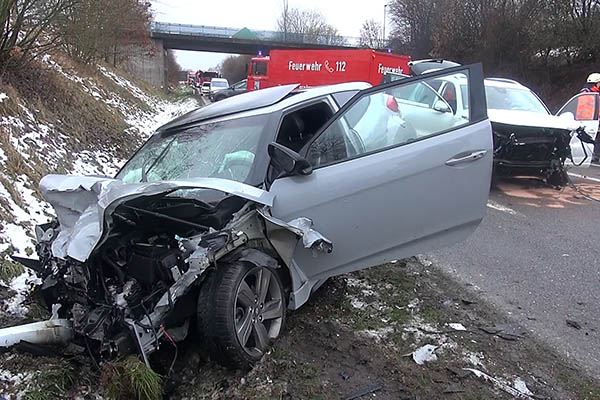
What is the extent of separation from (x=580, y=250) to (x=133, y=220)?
457 centimetres


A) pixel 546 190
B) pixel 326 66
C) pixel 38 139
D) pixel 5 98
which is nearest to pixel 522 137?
pixel 546 190

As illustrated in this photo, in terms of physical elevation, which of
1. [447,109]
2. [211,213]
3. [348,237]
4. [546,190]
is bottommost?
[546,190]

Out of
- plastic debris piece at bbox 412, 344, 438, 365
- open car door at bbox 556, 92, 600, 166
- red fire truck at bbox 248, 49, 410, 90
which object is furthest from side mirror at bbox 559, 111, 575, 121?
red fire truck at bbox 248, 49, 410, 90

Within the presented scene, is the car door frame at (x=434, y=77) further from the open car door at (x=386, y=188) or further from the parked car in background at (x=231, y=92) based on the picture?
the parked car in background at (x=231, y=92)

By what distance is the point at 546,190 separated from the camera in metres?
8.41

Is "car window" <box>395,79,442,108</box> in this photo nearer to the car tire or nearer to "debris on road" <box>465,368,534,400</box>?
the car tire

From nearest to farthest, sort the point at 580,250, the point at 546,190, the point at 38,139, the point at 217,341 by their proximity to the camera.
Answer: the point at 217,341
the point at 580,250
the point at 38,139
the point at 546,190

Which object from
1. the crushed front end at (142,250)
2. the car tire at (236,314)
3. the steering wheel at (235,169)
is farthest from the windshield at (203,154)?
the car tire at (236,314)

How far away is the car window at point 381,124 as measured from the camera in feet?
11.4

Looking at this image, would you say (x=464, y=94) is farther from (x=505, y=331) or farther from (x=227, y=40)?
(x=227, y=40)

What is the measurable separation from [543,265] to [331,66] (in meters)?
12.6

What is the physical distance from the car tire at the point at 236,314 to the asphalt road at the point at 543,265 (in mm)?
1947

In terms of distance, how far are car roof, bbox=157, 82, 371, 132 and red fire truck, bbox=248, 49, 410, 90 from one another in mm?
11733

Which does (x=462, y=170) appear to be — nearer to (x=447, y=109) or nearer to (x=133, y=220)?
(x=447, y=109)
